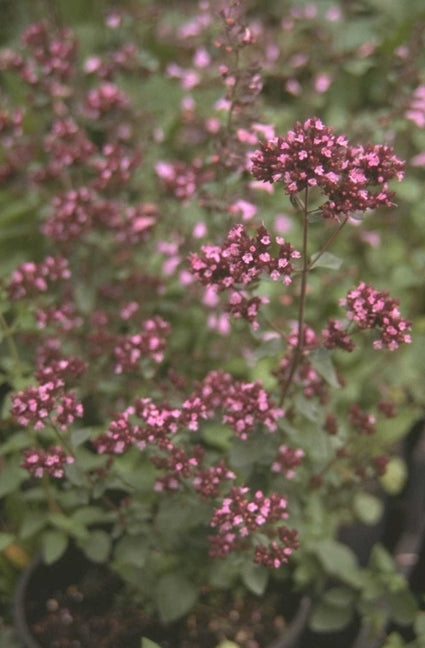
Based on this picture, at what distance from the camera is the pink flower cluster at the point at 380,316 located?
139cm

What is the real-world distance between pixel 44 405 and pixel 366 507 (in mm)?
1198

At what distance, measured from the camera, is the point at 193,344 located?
96.7 inches

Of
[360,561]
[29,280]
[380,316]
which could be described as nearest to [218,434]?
[29,280]

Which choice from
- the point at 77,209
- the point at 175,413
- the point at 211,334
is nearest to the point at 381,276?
the point at 211,334

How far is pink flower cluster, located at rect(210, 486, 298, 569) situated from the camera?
1446 mm

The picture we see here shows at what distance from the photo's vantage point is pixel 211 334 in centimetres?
242

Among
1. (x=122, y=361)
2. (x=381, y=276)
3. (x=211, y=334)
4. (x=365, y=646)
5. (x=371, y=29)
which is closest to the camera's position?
(x=122, y=361)

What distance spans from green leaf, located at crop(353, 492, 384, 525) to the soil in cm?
41

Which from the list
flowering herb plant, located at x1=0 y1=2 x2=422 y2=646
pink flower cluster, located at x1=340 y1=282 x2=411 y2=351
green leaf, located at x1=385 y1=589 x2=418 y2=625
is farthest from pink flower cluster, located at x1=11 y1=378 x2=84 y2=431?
green leaf, located at x1=385 y1=589 x2=418 y2=625

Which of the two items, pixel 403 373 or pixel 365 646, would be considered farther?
pixel 403 373

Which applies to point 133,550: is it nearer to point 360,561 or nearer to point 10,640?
point 10,640

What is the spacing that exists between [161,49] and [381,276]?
1554 mm

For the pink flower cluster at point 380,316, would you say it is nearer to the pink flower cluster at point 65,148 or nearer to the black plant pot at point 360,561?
the black plant pot at point 360,561

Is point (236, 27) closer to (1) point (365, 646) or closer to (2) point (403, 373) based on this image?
(2) point (403, 373)
